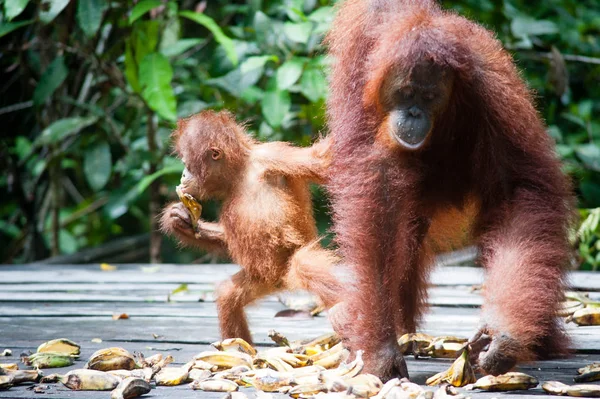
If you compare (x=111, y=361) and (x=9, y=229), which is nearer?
(x=111, y=361)

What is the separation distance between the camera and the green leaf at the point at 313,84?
4668 mm

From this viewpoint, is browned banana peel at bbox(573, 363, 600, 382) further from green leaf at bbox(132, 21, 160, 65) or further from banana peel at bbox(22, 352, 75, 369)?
green leaf at bbox(132, 21, 160, 65)

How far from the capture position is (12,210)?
21.8 ft

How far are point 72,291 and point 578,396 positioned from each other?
8.68 ft

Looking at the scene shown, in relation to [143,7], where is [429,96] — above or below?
below

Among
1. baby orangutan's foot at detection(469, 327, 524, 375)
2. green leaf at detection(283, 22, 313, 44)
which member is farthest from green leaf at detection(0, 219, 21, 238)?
baby orangutan's foot at detection(469, 327, 524, 375)

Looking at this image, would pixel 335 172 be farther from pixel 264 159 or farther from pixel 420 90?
pixel 264 159

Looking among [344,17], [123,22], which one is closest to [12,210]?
[123,22]

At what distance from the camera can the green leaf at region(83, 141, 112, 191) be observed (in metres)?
5.30

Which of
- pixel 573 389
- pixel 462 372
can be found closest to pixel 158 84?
pixel 462 372

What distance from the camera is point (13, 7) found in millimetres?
4285

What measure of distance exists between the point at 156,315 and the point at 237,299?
0.65m

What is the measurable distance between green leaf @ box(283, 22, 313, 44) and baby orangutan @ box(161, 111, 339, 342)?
151cm

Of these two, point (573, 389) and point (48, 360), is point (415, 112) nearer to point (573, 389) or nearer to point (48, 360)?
point (573, 389)
